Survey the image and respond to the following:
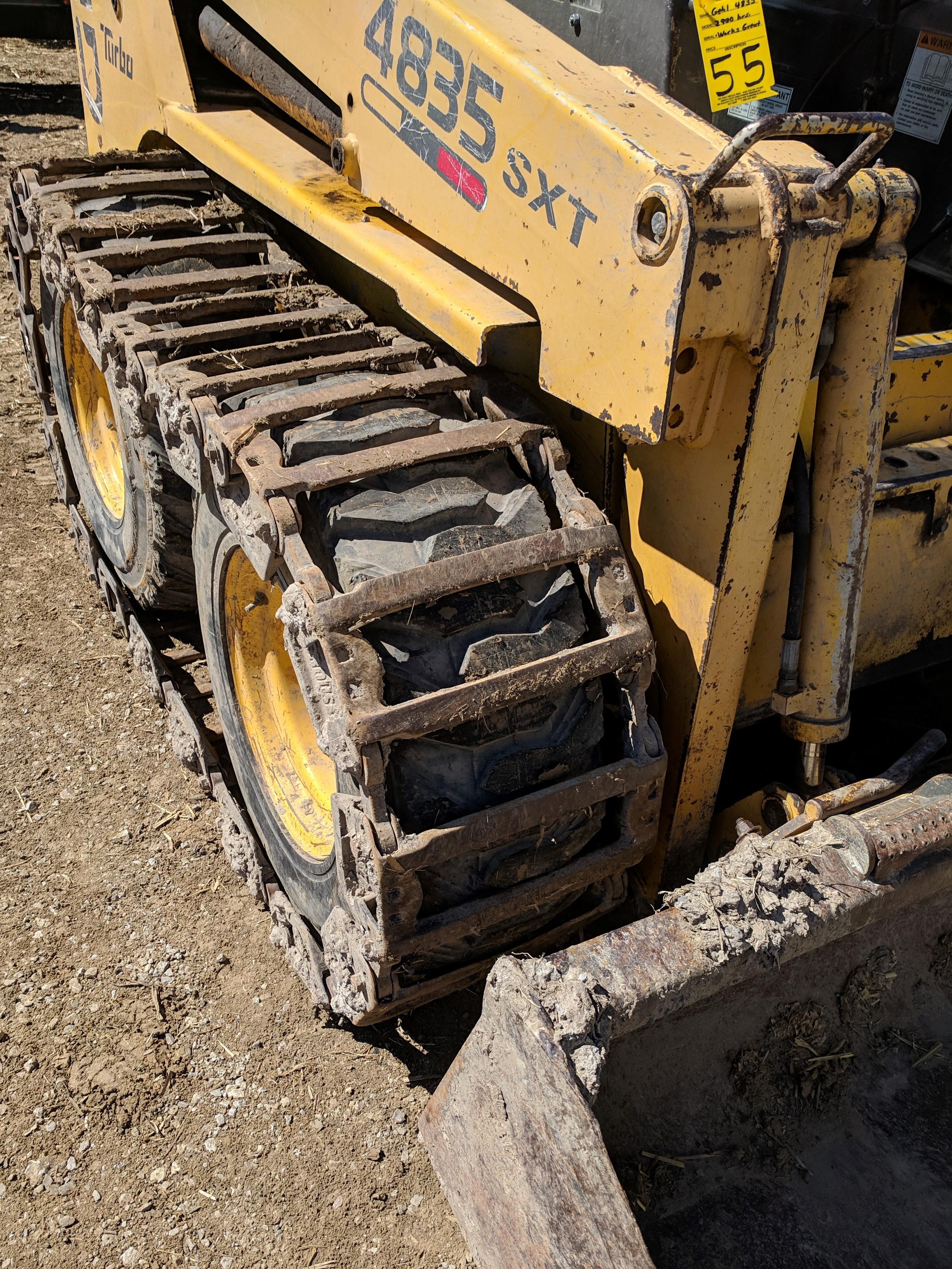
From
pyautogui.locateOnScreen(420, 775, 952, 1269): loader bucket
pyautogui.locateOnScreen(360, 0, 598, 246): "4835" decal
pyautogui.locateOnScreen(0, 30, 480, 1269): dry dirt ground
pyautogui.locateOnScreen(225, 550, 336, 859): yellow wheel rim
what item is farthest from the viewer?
pyautogui.locateOnScreen(225, 550, 336, 859): yellow wheel rim

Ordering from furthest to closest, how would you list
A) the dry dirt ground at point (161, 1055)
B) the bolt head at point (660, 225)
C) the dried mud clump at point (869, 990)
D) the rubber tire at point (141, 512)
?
the rubber tire at point (141, 512) < the dried mud clump at point (869, 990) < the dry dirt ground at point (161, 1055) < the bolt head at point (660, 225)

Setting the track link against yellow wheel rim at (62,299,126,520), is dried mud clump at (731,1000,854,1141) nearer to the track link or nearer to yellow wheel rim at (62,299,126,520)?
the track link

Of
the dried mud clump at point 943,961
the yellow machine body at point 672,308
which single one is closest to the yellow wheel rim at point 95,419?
the yellow machine body at point 672,308

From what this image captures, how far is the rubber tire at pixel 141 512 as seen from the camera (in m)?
2.98

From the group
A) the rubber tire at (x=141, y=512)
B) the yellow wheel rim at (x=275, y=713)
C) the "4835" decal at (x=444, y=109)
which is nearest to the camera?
the "4835" decal at (x=444, y=109)

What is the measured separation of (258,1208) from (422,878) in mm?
870

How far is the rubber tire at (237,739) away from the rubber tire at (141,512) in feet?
1.01

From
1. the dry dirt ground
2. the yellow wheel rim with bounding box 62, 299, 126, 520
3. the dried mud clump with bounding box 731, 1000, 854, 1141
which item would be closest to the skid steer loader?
the dried mud clump with bounding box 731, 1000, 854, 1141

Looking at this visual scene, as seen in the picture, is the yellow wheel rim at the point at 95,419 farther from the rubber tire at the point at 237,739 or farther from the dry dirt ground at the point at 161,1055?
the rubber tire at the point at 237,739

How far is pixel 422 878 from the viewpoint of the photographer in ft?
6.60

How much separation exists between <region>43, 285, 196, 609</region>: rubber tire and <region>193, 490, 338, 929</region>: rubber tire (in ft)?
1.01

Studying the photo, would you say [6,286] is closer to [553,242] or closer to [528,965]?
[553,242]

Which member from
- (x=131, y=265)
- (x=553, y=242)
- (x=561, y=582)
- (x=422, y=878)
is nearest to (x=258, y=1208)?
(x=422, y=878)

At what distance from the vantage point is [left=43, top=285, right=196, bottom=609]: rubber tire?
9.77 ft
